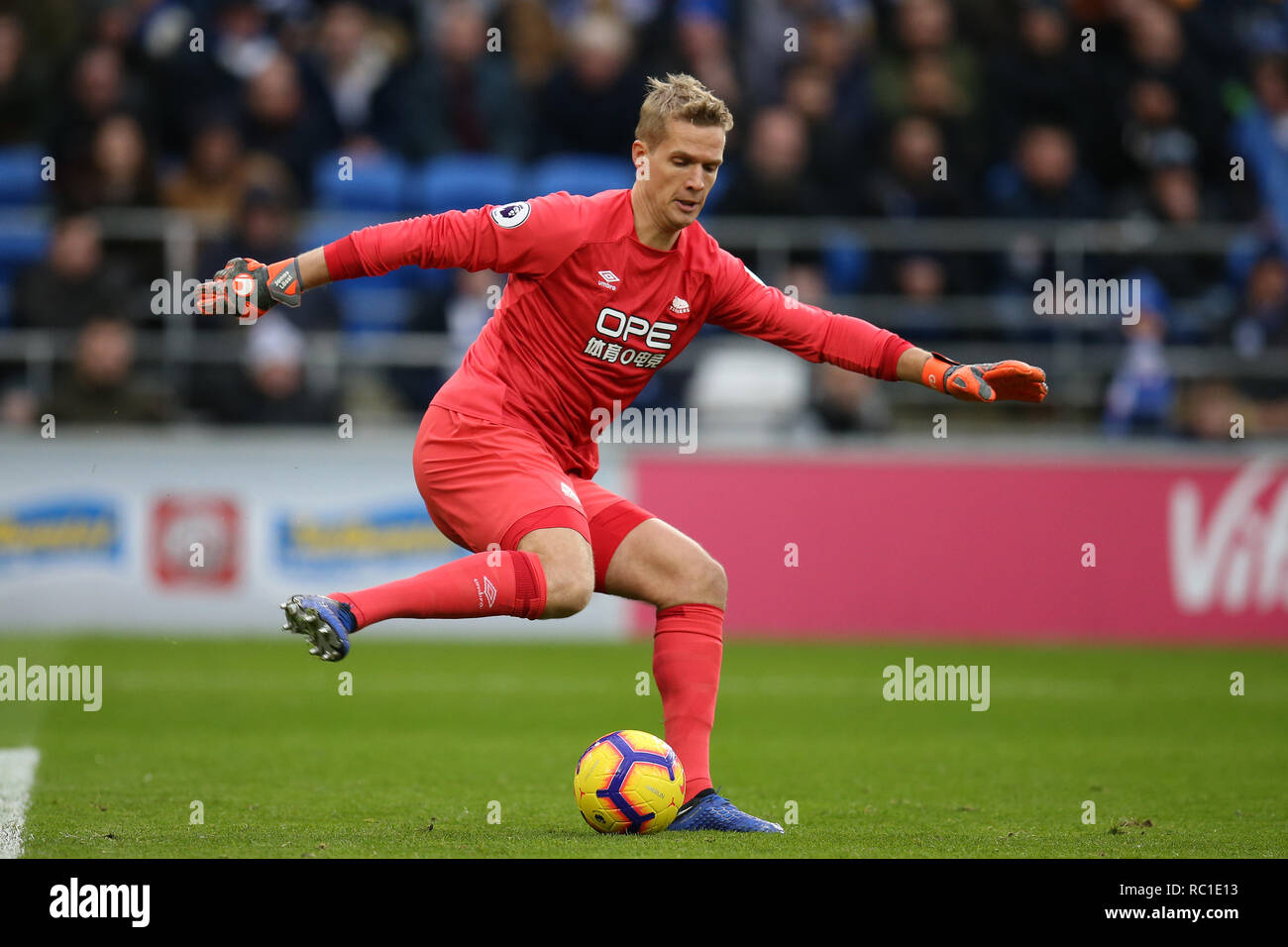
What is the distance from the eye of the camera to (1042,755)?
8805mm

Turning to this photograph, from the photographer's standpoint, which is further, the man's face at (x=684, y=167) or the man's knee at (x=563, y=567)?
the man's face at (x=684, y=167)

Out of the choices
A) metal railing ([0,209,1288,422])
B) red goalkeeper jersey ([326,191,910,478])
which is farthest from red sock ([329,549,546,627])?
Result: metal railing ([0,209,1288,422])

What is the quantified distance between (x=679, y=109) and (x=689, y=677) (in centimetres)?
209

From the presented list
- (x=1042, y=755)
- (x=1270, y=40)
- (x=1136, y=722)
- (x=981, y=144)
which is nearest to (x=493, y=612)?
(x=1042, y=755)

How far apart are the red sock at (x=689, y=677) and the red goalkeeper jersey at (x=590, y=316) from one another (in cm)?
75

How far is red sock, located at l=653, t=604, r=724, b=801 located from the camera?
6.67 metres

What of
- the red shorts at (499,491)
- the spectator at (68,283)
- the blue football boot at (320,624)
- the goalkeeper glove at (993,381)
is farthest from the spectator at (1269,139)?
the blue football boot at (320,624)

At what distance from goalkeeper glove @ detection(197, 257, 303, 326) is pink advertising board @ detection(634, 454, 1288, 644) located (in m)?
8.30

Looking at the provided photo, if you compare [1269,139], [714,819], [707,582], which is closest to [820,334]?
[707,582]

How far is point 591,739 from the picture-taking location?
921 cm

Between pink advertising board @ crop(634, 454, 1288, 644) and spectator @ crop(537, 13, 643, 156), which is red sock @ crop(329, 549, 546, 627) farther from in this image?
spectator @ crop(537, 13, 643, 156)

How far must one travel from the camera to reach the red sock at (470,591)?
5.87m

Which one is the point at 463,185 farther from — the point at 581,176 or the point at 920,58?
the point at 920,58

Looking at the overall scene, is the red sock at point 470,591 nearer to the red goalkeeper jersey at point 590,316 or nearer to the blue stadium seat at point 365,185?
the red goalkeeper jersey at point 590,316
